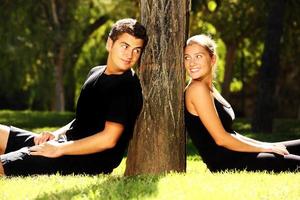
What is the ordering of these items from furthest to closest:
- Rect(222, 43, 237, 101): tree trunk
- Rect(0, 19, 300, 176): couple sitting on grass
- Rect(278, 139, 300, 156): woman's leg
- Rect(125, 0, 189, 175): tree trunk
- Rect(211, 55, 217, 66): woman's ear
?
Rect(222, 43, 237, 101): tree trunk
Rect(278, 139, 300, 156): woman's leg
Rect(211, 55, 217, 66): woman's ear
Rect(125, 0, 189, 175): tree trunk
Rect(0, 19, 300, 176): couple sitting on grass

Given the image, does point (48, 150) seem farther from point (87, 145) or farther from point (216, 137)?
point (216, 137)

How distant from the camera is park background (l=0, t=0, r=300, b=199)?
5367mm

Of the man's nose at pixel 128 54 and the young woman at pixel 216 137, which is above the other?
the man's nose at pixel 128 54

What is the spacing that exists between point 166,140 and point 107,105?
2.58ft

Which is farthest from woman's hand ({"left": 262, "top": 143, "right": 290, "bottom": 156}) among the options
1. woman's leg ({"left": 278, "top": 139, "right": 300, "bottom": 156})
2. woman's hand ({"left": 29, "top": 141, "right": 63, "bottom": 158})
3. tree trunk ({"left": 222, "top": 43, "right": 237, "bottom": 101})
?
tree trunk ({"left": 222, "top": 43, "right": 237, "bottom": 101})

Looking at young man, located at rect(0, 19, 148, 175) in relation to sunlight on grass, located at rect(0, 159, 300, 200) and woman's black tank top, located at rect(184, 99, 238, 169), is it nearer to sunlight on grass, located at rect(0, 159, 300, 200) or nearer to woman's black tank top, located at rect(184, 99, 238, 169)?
sunlight on grass, located at rect(0, 159, 300, 200)

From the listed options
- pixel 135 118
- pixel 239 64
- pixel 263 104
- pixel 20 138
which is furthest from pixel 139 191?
pixel 239 64

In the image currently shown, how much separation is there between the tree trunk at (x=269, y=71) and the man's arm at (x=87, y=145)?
35.1ft

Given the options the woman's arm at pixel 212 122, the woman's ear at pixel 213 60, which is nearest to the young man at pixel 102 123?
the woman's arm at pixel 212 122

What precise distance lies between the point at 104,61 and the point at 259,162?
27917 mm

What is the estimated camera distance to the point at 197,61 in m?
6.40

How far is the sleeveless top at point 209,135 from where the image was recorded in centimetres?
633

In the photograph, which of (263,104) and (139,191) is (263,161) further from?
(263,104)

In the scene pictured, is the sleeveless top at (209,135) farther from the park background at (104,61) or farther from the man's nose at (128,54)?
the man's nose at (128,54)
